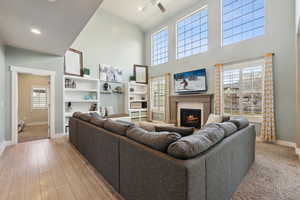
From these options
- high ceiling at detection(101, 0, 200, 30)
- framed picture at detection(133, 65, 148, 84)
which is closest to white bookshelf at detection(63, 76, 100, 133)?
framed picture at detection(133, 65, 148, 84)

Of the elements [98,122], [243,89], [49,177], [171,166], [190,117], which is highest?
[243,89]

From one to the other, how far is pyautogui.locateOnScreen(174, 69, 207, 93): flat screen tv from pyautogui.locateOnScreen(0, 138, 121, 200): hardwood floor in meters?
4.29

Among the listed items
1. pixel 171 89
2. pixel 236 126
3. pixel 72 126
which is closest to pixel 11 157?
pixel 72 126

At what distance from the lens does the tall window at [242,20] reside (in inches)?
153

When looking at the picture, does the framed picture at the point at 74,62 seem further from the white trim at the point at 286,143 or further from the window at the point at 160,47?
the white trim at the point at 286,143

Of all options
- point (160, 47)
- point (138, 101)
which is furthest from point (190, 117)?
point (160, 47)

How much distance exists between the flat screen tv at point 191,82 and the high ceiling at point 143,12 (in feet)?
9.02

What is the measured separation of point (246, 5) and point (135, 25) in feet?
16.1

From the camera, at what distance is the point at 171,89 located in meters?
6.22

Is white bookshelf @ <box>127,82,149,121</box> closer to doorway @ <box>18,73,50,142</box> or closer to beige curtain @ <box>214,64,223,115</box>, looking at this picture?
beige curtain @ <box>214,64,223,115</box>

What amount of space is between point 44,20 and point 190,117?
519 centimetres

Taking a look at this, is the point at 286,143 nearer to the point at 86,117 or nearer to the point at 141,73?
the point at 86,117

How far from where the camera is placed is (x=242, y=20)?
420 cm

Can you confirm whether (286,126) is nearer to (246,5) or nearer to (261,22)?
(261,22)
